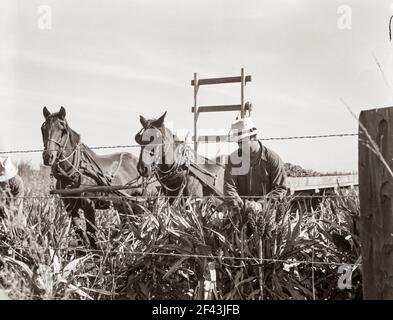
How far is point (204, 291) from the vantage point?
328 centimetres

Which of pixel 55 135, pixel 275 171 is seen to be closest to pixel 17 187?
pixel 55 135

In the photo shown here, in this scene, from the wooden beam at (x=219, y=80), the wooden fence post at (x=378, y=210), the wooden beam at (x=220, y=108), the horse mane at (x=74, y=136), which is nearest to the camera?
the wooden fence post at (x=378, y=210)

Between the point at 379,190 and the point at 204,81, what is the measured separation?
864 cm

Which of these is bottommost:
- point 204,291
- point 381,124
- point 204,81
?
point 204,291

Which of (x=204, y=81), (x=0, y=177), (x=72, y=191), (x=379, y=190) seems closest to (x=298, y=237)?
(x=379, y=190)

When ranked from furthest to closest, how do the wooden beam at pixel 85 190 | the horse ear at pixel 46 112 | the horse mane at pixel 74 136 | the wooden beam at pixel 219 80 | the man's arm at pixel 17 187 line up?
the wooden beam at pixel 219 80, the man's arm at pixel 17 187, the horse ear at pixel 46 112, the horse mane at pixel 74 136, the wooden beam at pixel 85 190

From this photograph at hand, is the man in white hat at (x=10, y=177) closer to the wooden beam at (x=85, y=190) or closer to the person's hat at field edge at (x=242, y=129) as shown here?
the wooden beam at (x=85, y=190)

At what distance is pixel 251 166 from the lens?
5418mm

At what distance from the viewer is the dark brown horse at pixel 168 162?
19.0 ft

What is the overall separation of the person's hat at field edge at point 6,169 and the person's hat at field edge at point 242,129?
127 inches

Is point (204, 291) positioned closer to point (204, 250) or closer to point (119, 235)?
point (204, 250)

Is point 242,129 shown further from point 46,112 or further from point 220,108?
point 220,108

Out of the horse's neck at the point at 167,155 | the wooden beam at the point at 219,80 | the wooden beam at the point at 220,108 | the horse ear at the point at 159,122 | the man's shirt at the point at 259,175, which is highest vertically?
the wooden beam at the point at 219,80

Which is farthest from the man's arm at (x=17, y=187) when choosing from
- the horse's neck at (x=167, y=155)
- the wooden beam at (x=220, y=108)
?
the wooden beam at (x=220, y=108)
